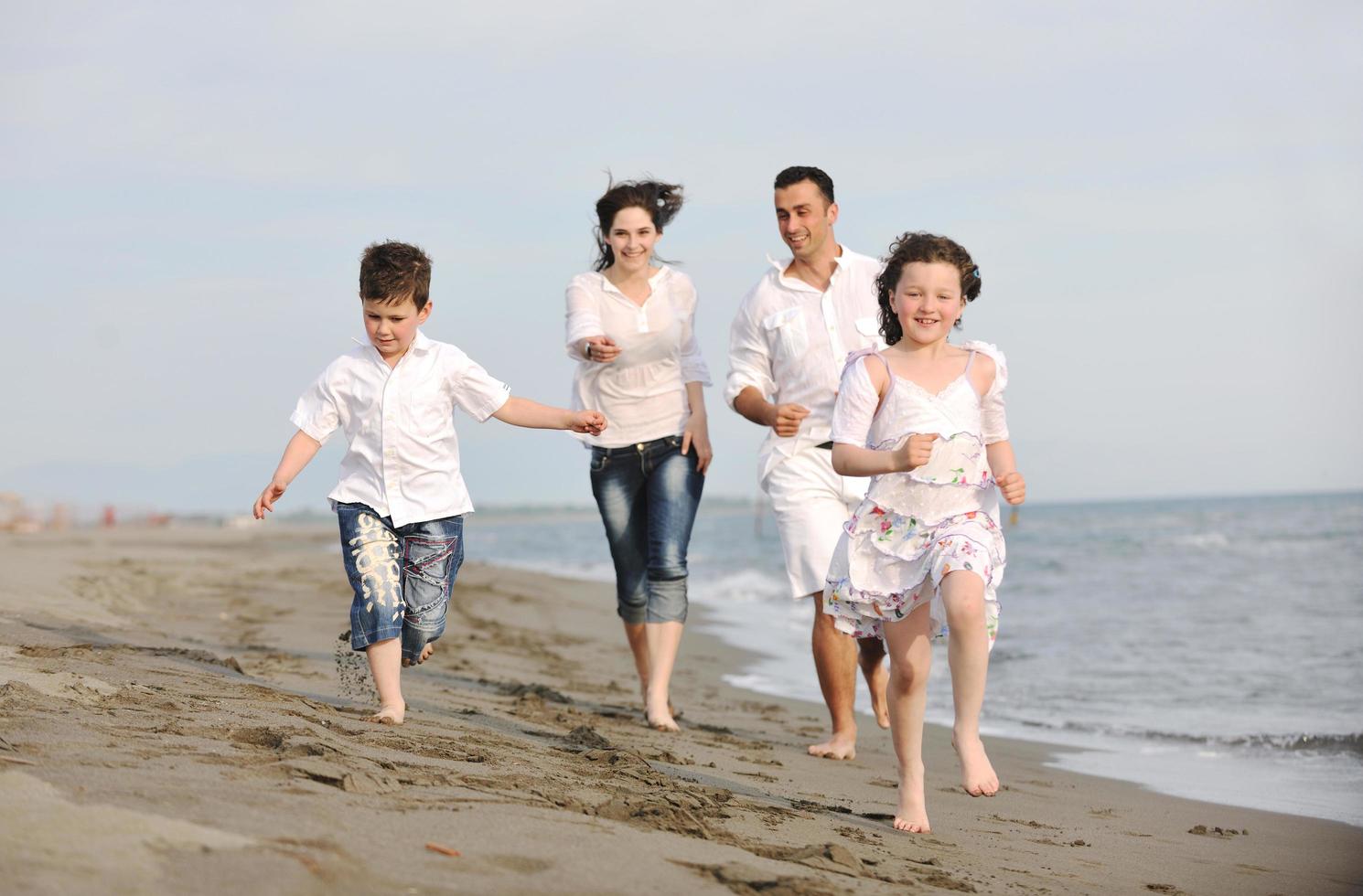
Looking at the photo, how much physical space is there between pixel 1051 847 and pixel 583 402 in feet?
9.09

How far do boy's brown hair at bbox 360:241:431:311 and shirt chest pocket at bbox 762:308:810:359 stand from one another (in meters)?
1.43

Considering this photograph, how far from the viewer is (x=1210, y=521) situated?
40.9 meters

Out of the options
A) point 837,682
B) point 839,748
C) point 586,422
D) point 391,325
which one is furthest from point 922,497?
point 391,325

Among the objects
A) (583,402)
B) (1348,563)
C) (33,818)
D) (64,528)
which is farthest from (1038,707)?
(64,528)

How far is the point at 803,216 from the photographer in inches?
202

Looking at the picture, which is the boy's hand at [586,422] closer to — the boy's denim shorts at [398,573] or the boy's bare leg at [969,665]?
the boy's denim shorts at [398,573]

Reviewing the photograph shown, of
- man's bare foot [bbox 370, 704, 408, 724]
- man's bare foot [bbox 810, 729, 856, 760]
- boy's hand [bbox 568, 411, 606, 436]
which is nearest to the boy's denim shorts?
man's bare foot [bbox 370, 704, 408, 724]

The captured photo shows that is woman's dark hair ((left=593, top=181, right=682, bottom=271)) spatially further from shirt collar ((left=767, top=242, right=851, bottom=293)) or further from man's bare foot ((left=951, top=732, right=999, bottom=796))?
man's bare foot ((left=951, top=732, right=999, bottom=796))

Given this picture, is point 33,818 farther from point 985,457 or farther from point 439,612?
point 985,457

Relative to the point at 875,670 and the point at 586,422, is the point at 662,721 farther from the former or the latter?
the point at 586,422

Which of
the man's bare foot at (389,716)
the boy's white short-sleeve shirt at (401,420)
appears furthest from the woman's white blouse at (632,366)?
the man's bare foot at (389,716)

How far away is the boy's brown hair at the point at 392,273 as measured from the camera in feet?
14.6

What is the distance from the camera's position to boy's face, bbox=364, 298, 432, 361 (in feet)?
14.6

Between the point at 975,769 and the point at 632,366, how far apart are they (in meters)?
2.61
